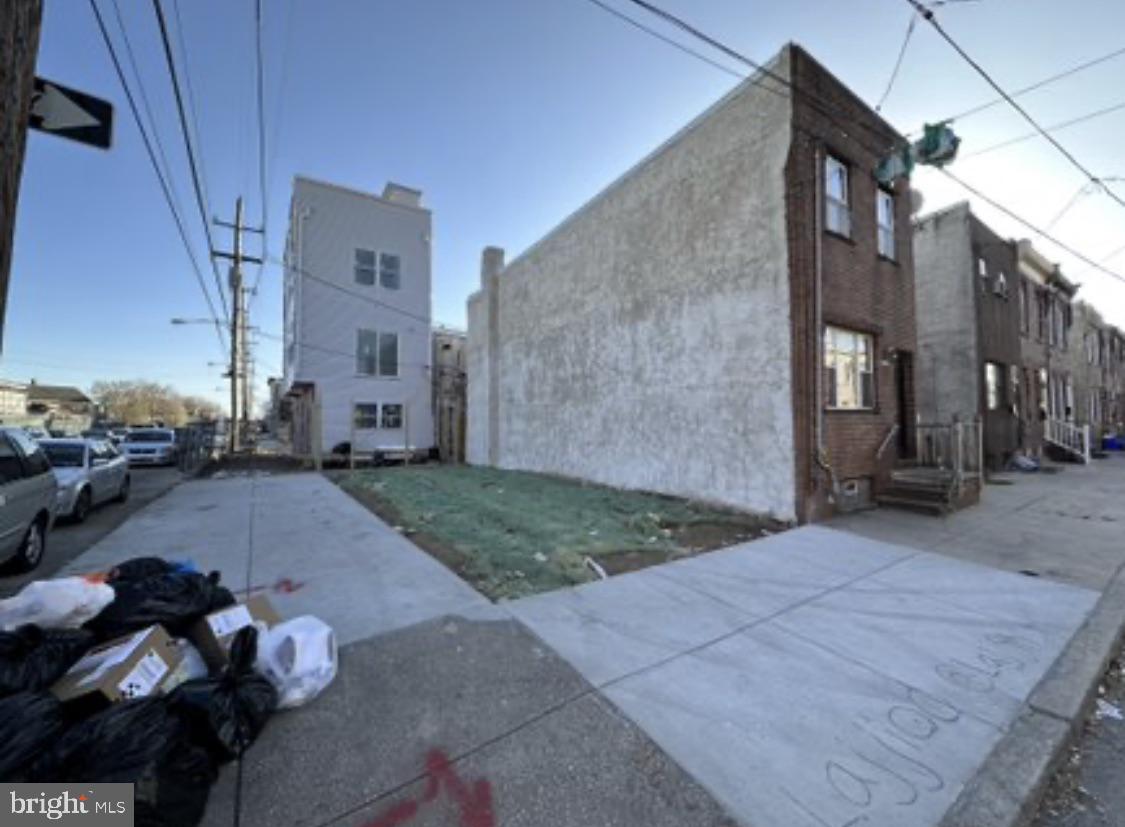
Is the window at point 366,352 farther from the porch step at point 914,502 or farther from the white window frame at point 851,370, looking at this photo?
the porch step at point 914,502

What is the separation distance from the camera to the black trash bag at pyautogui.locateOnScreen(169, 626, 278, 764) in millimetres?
2090

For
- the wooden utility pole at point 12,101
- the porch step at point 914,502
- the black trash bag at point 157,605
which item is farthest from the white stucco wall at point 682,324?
the wooden utility pole at point 12,101

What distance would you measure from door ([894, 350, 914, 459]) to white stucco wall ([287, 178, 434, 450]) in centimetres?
1611

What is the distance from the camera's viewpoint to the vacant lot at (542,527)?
16.7 ft

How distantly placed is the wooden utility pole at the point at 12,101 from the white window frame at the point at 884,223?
10.9 metres

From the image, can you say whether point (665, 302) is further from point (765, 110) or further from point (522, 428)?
point (522, 428)

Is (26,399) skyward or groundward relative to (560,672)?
skyward

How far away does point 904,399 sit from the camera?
Result: 9.84m

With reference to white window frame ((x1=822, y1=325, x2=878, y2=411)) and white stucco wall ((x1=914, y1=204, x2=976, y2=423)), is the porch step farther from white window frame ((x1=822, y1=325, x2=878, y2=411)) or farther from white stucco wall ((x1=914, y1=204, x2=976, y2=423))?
white stucco wall ((x1=914, y1=204, x2=976, y2=423))

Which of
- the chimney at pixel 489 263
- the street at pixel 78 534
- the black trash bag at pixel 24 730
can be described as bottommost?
the street at pixel 78 534

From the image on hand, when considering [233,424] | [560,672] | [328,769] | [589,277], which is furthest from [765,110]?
[233,424]

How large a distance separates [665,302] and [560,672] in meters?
7.88

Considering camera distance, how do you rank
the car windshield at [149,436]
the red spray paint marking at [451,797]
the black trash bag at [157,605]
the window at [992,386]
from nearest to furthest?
1. the red spray paint marking at [451,797]
2. the black trash bag at [157,605]
3. the window at [992,386]
4. the car windshield at [149,436]

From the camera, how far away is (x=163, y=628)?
2.63 meters
